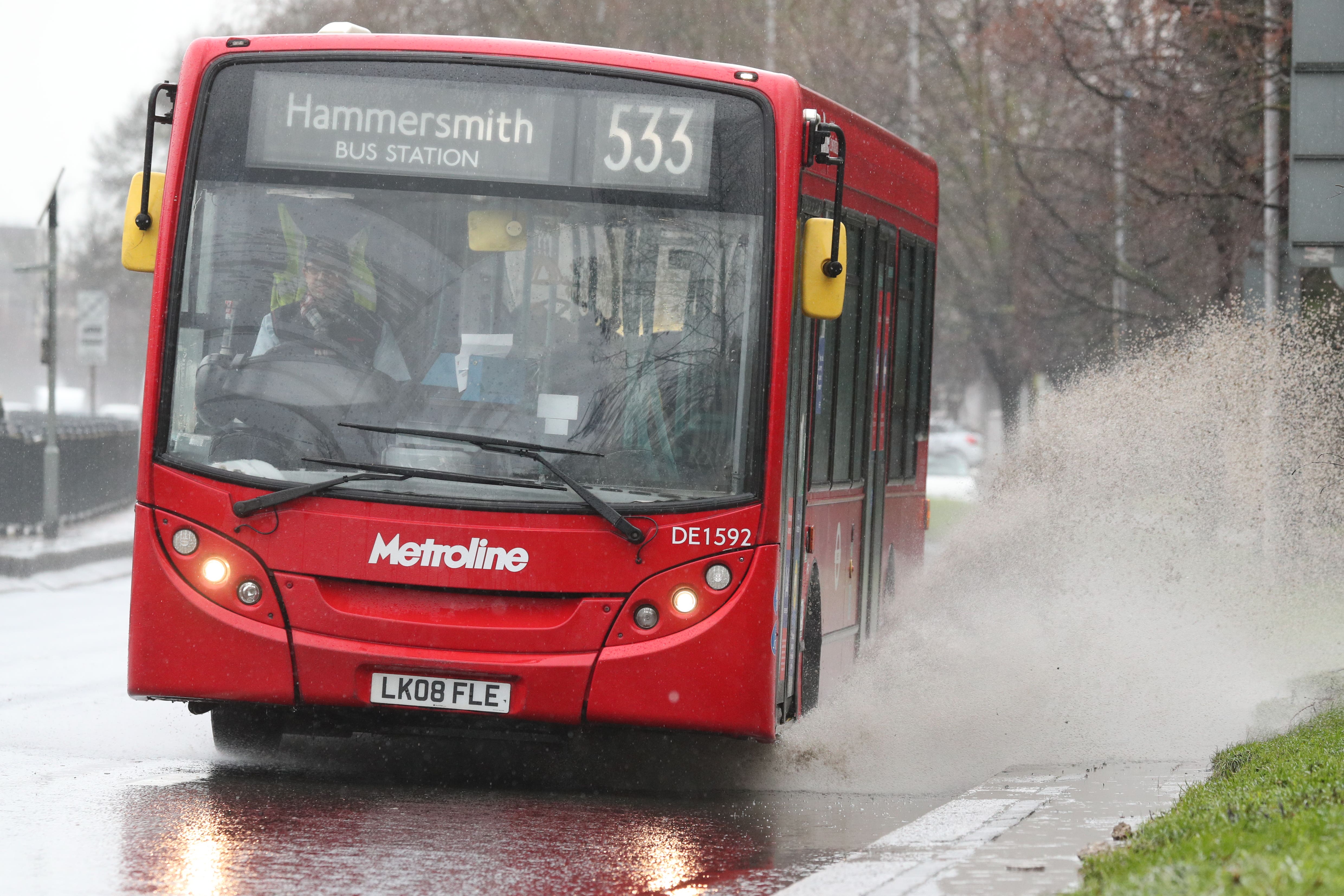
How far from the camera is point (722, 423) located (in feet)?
26.8

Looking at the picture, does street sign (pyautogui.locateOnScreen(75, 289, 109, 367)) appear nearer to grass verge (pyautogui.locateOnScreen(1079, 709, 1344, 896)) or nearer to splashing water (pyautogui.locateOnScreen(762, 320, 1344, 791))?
splashing water (pyautogui.locateOnScreen(762, 320, 1344, 791))

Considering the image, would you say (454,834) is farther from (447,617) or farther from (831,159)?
(831,159)

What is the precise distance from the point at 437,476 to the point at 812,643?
7.43 feet

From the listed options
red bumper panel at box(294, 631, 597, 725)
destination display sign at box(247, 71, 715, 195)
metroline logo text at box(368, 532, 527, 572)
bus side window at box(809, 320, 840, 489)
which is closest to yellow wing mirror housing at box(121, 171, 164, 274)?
destination display sign at box(247, 71, 715, 195)

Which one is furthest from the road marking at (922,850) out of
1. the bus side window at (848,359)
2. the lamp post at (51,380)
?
the lamp post at (51,380)

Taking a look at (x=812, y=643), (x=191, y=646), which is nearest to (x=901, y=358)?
(x=812, y=643)

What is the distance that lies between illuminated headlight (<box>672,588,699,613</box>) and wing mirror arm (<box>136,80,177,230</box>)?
2604 millimetres

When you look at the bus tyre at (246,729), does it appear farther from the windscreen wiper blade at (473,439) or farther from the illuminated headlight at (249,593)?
the windscreen wiper blade at (473,439)

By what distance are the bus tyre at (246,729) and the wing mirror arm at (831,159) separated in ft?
9.69

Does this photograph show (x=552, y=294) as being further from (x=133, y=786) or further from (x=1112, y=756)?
(x=1112, y=756)

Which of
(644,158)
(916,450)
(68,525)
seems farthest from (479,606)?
(68,525)

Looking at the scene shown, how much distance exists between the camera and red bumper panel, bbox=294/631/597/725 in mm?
7953

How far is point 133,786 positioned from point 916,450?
20.3 ft

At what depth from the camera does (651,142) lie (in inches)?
326
